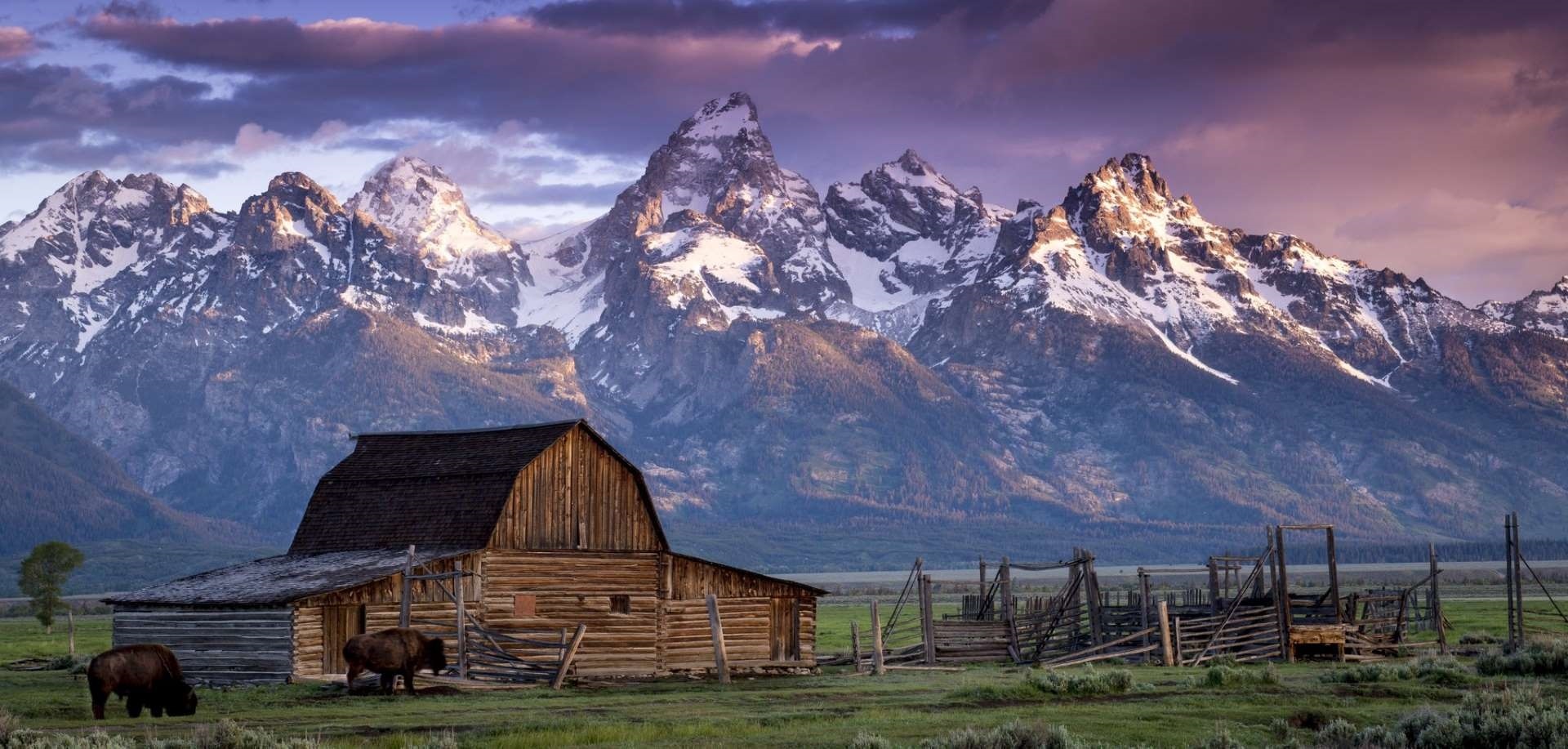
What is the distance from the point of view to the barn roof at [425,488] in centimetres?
5406

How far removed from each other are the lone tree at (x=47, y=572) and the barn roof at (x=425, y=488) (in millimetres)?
54250

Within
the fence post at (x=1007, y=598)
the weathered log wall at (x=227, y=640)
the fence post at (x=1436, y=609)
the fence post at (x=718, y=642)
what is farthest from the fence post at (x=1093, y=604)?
the weathered log wall at (x=227, y=640)

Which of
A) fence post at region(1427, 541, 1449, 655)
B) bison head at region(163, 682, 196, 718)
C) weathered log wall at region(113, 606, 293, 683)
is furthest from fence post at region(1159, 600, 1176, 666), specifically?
bison head at region(163, 682, 196, 718)

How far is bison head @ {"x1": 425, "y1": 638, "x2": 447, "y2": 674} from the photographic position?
45.8 meters

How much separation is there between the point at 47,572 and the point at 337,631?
213ft

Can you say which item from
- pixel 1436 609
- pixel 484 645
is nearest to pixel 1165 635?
pixel 484 645

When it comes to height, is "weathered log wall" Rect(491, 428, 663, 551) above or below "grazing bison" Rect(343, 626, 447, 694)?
above

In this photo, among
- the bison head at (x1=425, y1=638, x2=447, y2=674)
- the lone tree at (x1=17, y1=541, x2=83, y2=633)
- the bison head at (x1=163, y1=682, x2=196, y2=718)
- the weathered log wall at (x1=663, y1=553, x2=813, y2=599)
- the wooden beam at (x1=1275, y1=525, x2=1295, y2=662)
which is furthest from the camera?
the lone tree at (x1=17, y1=541, x2=83, y2=633)

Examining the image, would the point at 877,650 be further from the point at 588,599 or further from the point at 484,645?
the point at 484,645

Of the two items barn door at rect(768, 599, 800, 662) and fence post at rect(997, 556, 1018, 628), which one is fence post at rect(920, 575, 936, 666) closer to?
fence post at rect(997, 556, 1018, 628)

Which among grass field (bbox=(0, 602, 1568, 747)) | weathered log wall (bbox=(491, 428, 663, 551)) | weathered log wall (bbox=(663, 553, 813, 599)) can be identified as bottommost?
grass field (bbox=(0, 602, 1568, 747))

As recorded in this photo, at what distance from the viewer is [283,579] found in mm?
52250

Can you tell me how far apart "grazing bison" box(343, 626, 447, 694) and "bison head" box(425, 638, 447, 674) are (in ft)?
3.18

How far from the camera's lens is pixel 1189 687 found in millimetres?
41812
